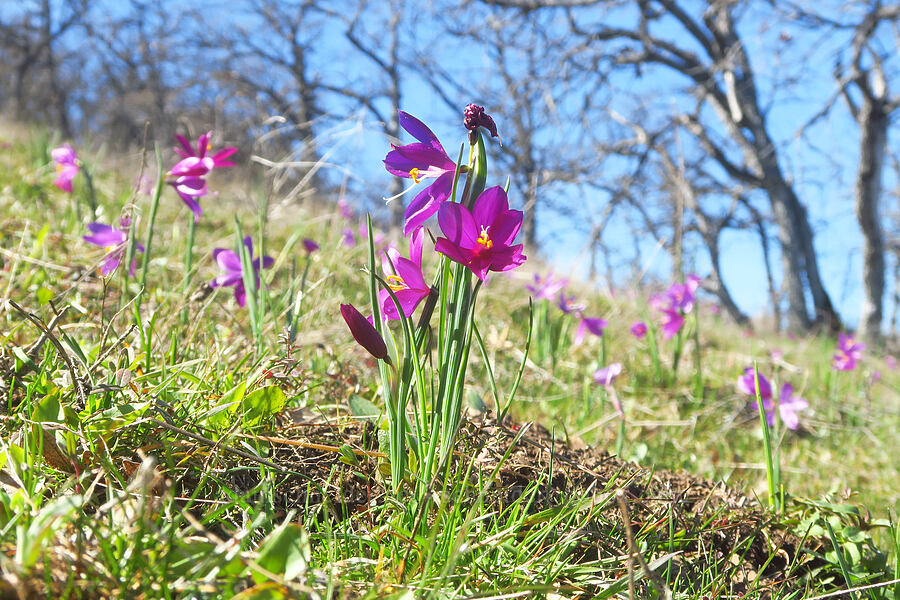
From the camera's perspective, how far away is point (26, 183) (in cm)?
348

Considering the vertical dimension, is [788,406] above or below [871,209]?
below

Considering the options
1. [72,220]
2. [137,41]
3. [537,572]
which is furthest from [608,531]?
[137,41]

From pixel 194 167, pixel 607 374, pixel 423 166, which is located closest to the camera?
pixel 423 166

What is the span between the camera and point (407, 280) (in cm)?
98

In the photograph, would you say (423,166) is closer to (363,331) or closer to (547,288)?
(363,331)

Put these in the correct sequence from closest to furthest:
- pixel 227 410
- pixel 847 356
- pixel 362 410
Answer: pixel 227 410, pixel 362 410, pixel 847 356

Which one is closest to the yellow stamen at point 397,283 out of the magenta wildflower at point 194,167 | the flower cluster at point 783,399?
the magenta wildflower at point 194,167

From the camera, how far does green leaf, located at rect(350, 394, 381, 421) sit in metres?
1.21

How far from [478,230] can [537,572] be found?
1.88ft

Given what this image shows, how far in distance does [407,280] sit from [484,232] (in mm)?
184

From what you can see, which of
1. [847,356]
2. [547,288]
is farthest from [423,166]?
[847,356]

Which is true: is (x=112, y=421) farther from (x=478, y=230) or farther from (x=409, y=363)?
(x=478, y=230)

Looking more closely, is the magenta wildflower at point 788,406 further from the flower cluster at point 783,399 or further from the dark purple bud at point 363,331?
the dark purple bud at point 363,331

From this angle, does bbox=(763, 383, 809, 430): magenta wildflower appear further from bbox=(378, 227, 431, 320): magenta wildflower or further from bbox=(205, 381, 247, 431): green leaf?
bbox=(205, 381, 247, 431): green leaf
